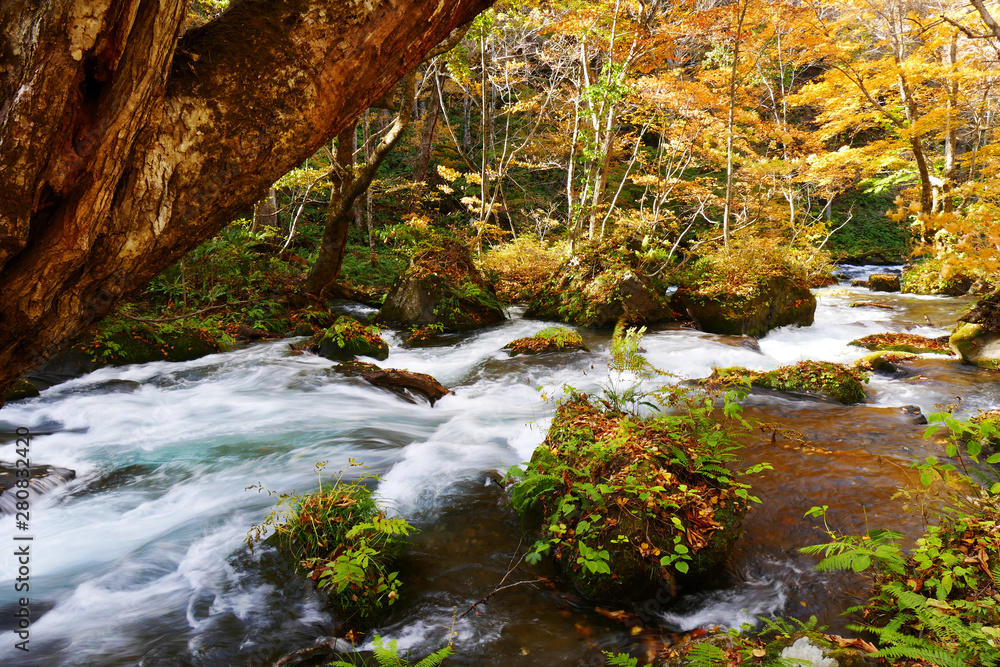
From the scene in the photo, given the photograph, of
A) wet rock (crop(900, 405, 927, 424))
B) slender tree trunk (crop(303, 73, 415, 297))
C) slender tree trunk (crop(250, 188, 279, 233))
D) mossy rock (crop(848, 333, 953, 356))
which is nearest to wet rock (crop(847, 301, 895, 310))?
mossy rock (crop(848, 333, 953, 356))

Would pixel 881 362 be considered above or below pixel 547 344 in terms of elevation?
below

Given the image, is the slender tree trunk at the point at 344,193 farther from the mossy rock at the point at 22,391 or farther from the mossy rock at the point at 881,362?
the mossy rock at the point at 881,362

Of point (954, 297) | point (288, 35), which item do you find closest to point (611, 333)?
point (288, 35)

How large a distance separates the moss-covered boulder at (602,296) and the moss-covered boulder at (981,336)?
188 inches

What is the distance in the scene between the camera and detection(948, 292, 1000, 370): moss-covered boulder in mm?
7848

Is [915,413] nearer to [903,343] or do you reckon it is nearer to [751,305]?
[903,343]

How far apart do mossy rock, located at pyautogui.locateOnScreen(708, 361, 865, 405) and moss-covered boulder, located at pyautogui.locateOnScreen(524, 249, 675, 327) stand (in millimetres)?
3955

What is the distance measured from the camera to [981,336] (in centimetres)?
807

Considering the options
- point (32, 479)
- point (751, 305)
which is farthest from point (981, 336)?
point (32, 479)

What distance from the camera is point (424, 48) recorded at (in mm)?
2049

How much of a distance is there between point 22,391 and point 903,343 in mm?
13652

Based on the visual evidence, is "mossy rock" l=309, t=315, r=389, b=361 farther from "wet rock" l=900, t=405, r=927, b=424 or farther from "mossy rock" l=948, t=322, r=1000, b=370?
"mossy rock" l=948, t=322, r=1000, b=370

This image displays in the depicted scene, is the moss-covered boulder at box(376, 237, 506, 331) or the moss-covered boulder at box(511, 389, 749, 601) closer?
the moss-covered boulder at box(511, 389, 749, 601)

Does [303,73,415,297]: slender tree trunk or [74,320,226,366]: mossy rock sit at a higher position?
[303,73,415,297]: slender tree trunk
